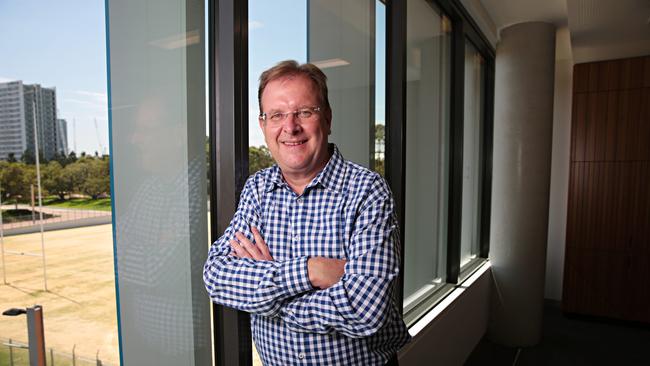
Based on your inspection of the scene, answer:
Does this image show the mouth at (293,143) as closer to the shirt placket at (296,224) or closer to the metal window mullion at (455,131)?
the shirt placket at (296,224)

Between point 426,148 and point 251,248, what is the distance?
7.85 ft

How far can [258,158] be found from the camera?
5.30 feet

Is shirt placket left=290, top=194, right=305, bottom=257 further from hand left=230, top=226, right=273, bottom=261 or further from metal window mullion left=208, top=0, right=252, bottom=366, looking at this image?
metal window mullion left=208, top=0, right=252, bottom=366

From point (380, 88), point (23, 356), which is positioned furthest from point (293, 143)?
point (380, 88)

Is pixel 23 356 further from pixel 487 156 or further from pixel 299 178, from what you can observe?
pixel 487 156

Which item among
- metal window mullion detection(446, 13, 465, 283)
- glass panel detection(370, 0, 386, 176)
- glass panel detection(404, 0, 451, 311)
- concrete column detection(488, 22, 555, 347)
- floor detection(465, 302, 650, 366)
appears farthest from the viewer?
concrete column detection(488, 22, 555, 347)

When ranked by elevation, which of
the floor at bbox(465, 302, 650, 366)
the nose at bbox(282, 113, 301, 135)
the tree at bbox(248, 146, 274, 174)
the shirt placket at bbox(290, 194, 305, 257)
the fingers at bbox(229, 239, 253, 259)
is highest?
the nose at bbox(282, 113, 301, 135)

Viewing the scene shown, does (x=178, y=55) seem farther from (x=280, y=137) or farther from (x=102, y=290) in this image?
(x=102, y=290)

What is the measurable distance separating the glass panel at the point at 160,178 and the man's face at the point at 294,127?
271mm

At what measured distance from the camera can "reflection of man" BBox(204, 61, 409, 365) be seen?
3.91ft

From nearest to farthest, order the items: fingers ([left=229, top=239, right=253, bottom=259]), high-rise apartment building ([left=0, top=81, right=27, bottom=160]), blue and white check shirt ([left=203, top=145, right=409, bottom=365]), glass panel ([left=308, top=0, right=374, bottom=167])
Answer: high-rise apartment building ([left=0, top=81, right=27, bottom=160]) → blue and white check shirt ([left=203, top=145, right=409, bottom=365]) → fingers ([left=229, top=239, right=253, bottom=259]) → glass panel ([left=308, top=0, right=374, bottom=167])

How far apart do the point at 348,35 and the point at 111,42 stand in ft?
4.48

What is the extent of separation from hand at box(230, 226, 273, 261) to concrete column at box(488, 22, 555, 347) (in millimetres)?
3792

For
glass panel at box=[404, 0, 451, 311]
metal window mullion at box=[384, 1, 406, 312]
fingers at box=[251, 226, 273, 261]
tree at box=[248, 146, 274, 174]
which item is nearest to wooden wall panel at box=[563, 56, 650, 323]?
glass panel at box=[404, 0, 451, 311]
